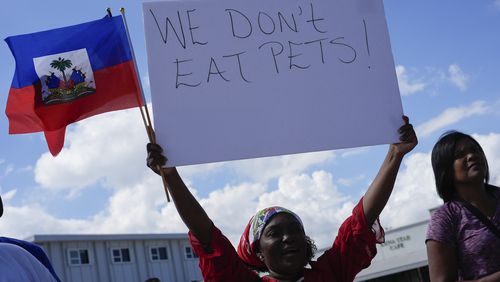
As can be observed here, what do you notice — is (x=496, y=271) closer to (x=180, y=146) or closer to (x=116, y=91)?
(x=180, y=146)

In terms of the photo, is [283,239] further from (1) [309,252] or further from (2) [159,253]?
(2) [159,253]

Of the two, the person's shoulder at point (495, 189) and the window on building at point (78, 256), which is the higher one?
the person's shoulder at point (495, 189)

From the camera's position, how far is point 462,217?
363cm

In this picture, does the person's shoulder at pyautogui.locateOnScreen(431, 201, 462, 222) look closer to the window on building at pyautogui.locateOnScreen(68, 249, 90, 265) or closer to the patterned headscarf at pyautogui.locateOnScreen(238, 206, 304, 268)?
the patterned headscarf at pyautogui.locateOnScreen(238, 206, 304, 268)

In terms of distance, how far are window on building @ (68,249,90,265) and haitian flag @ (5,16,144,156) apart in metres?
25.0

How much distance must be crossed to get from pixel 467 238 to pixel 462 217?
0.12m

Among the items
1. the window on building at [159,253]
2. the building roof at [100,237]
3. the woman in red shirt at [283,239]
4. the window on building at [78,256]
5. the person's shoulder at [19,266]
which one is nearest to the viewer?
the person's shoulder at [19,266]

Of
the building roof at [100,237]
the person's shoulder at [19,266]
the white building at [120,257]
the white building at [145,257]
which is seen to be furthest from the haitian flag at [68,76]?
the building roof at [100,237]

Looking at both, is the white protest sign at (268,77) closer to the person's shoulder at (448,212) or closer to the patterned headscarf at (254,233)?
the patterned headscarf at (254,233)

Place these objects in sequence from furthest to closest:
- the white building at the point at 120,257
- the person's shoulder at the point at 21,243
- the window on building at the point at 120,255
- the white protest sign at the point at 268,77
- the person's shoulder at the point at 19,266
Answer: the window on building at the point at 120,255, the white building at the point at 120,257, the white protest sign at the point at 268,77, the person's shoulder at the point at 21,243, the person's shoulder at the point at 19,266

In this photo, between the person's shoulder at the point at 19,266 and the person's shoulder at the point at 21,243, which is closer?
the person's shoulder at the point at 19,266

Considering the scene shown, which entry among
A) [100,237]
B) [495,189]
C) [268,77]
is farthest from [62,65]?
[100,237]

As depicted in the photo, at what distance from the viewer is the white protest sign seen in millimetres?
3230

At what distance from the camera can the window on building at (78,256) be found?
28.4 meters
